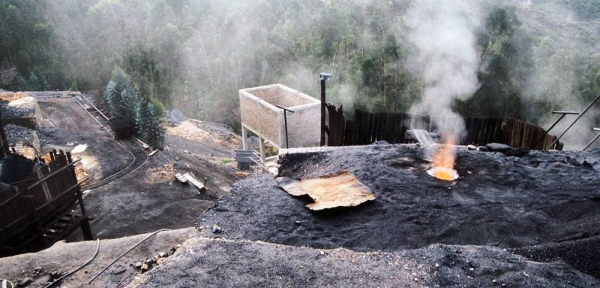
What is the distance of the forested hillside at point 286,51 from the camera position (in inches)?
773

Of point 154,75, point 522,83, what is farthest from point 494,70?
point 154,75

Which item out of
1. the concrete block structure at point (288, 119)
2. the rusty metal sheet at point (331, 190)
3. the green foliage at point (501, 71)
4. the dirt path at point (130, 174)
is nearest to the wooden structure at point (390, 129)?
the rusty metal sheet at point (331, 190)

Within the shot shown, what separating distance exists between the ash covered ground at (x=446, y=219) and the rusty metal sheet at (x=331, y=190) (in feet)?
0.37

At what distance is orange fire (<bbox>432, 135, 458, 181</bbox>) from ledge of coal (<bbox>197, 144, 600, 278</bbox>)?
14 centimetres

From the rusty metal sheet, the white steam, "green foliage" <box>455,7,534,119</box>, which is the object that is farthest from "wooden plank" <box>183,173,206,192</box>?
"green foliage" <box>455,7,534,119</box>

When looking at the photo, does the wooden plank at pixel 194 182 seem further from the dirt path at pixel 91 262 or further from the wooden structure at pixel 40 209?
the dirt path at pixel 91 262

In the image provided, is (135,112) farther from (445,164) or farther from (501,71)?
(501,71)

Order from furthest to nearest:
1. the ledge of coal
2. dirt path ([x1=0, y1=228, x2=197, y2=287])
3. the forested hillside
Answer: the forested hillside → the ledge of coal → dirt path ([x1=0, y1=228, x2=197, y2=287])

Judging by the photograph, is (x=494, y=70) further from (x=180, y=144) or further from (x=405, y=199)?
(x=180, y=144)

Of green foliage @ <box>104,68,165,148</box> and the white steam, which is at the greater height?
the white steam

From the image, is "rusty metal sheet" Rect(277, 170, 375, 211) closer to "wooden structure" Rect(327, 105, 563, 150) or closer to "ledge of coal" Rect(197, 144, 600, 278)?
"ledge of coal" Rect(197, 144, 600, 278)

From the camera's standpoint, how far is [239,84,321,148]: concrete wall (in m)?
14.6

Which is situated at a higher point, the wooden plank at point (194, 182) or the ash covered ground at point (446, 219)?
the ash covered ground at point (446, 219)

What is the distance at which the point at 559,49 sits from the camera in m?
21.9
